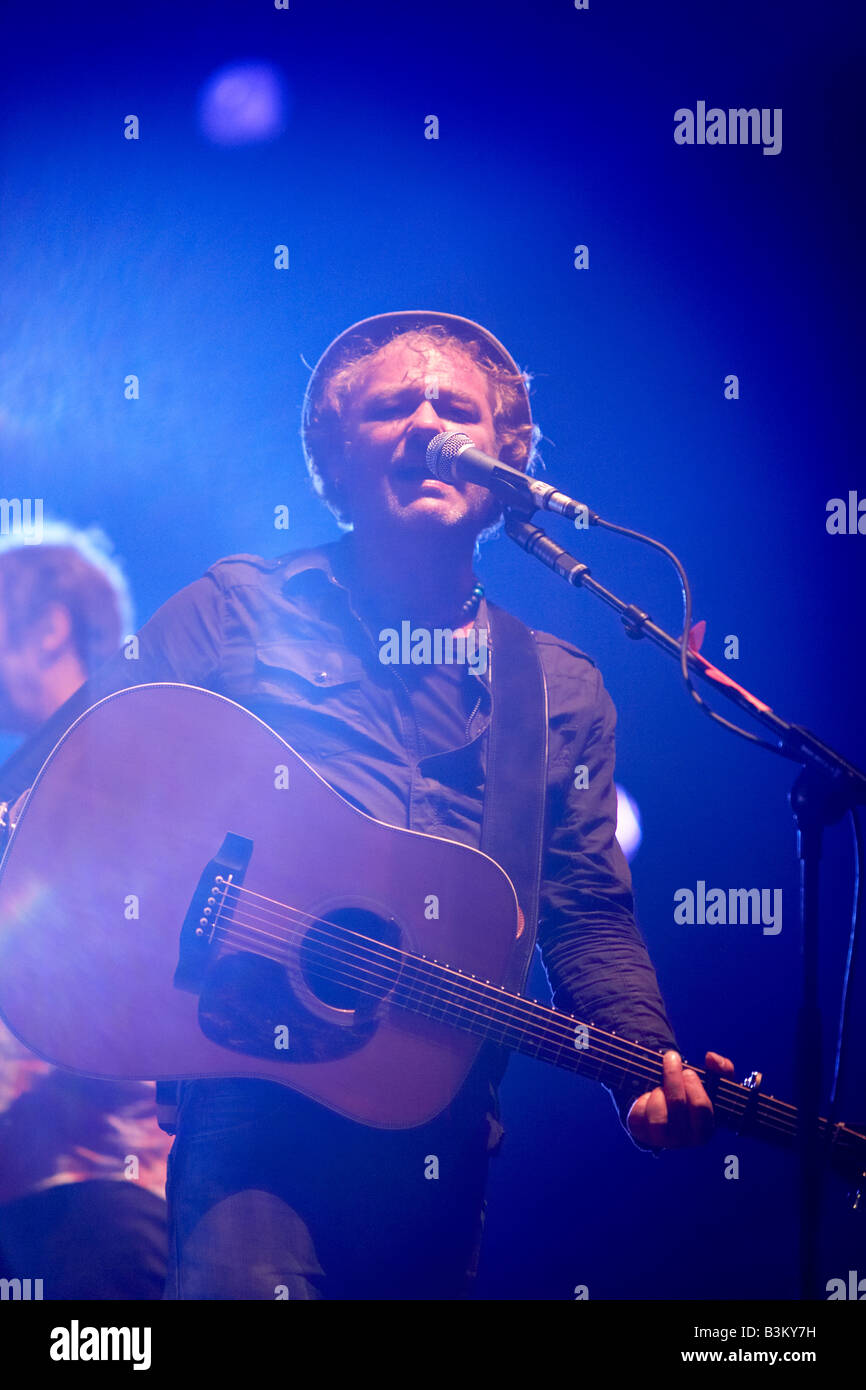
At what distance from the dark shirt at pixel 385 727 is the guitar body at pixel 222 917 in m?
0.19

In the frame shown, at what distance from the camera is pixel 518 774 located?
2.31 meters

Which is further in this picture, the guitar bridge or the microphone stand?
the guitar bridge

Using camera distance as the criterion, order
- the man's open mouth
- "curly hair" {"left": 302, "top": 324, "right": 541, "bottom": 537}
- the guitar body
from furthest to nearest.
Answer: "curly hair" {"left": 302, "top": 324, "right": 541, "bottom": 537} < the man's open mouth < the guitar body

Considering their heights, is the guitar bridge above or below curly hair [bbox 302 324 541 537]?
below

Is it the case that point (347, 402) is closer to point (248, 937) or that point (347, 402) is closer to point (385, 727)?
point (385, 727)

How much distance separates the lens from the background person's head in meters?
2.40

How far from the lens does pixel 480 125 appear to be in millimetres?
2625

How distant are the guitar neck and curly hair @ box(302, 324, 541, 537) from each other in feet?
3.35

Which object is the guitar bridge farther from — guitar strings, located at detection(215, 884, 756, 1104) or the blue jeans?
the blue jeans

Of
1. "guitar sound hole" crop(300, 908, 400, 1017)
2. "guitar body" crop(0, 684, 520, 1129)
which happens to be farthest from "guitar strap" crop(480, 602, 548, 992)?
"guitar sound hole" crop(300, 908, 400, 1017)

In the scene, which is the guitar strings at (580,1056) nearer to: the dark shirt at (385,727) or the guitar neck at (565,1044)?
the guitar neck at (565,1044)

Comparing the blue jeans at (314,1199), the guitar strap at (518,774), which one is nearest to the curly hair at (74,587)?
the guitar strap at (518,774)

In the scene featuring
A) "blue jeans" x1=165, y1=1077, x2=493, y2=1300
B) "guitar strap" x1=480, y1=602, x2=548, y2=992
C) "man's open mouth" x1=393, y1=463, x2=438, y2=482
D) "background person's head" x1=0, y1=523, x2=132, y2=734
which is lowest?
"blue jeans" x1=165, y1=1077, x2=493, y2=1300

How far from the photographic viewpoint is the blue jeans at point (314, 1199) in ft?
6.58
